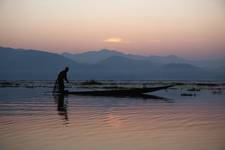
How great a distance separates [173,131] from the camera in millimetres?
7984

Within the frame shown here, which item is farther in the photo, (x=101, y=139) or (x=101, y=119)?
(x=101, y=119)

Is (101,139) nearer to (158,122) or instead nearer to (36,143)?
(36,143)

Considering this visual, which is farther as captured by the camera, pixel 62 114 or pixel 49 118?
pixel 62 114

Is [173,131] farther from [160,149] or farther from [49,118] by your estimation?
[49,118]

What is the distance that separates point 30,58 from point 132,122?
15855 cm

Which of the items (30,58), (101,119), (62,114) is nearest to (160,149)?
(101,119)

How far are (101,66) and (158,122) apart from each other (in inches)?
6952

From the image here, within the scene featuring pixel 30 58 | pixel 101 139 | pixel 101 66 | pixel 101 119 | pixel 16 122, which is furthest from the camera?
pixel 101 66

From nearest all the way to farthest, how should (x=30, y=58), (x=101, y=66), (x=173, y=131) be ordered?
(x=173, y=131), (x=30, y=58), (x=101, y=66)

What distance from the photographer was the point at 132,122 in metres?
9.25

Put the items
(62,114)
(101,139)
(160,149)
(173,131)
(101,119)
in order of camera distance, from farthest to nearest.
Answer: (62,114)
(101,119)
(173,131)
(101,139)
(160,149)

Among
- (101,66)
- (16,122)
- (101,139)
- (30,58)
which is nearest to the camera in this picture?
(101,139)

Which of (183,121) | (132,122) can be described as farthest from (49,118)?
(183,121)

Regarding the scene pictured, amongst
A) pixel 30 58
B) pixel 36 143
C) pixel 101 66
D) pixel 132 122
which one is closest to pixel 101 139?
pixel 36 143
